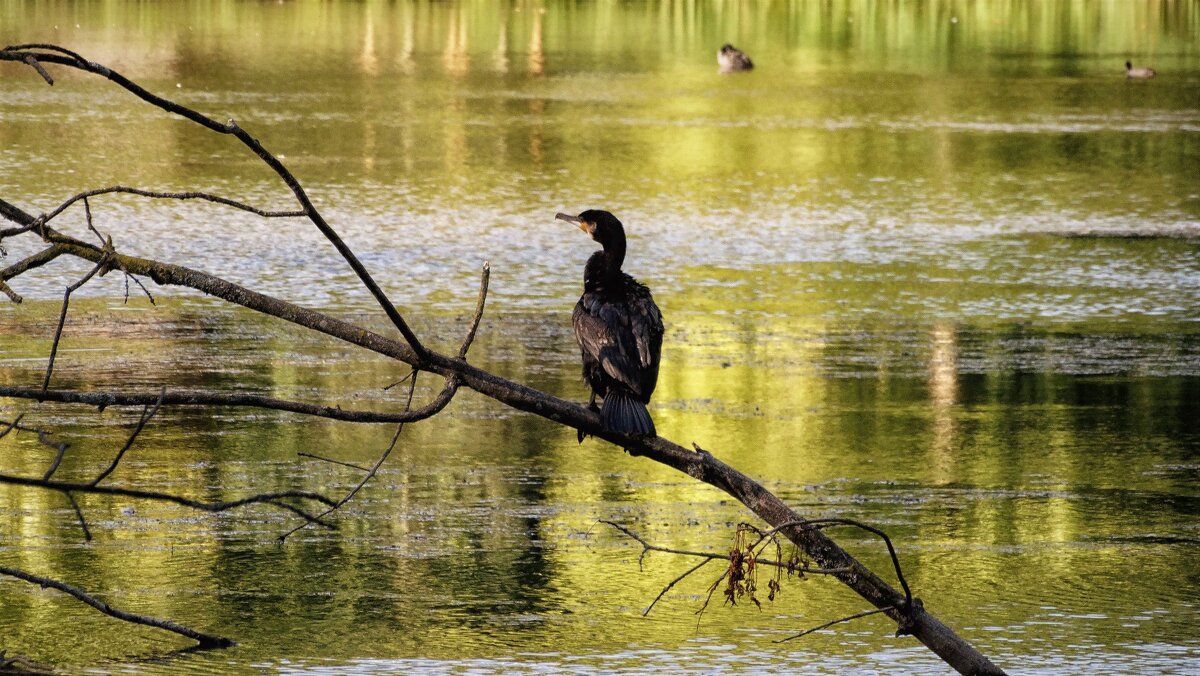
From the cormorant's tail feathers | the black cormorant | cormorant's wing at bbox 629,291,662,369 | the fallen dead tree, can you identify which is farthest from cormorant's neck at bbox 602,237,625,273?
the fallen dead tree

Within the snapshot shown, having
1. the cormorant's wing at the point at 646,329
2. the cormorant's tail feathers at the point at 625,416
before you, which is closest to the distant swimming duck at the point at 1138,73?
the cormorant's wing at the point at 646,329

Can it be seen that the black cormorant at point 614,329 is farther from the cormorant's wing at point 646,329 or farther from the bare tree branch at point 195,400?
the bare tree branch at point 195,400

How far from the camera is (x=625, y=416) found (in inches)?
229

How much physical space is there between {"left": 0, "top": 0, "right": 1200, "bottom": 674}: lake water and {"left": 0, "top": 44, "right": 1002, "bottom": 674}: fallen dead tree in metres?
1.93

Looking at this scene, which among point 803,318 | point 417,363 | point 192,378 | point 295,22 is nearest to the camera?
point 417,363

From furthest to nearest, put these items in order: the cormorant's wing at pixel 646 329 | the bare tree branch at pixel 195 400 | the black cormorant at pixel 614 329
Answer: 1. the cormorant's wing at pixel 646 329
2. the black cormorant at pixel 614 329
3. the bare tree branch at pixel 195 400

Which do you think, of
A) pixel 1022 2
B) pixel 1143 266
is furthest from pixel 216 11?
pixel 1143 266

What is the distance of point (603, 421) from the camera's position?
18.2ft

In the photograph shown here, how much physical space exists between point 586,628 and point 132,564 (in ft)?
6.50

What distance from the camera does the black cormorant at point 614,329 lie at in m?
6.17

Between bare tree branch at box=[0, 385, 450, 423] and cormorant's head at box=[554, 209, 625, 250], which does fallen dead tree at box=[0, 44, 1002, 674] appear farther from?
cormorant's head at box=[554, 209, 625, 250]

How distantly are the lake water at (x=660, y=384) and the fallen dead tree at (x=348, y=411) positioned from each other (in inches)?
76.0

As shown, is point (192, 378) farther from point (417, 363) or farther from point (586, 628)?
point (417, 363)

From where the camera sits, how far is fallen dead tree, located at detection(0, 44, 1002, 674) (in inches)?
162
